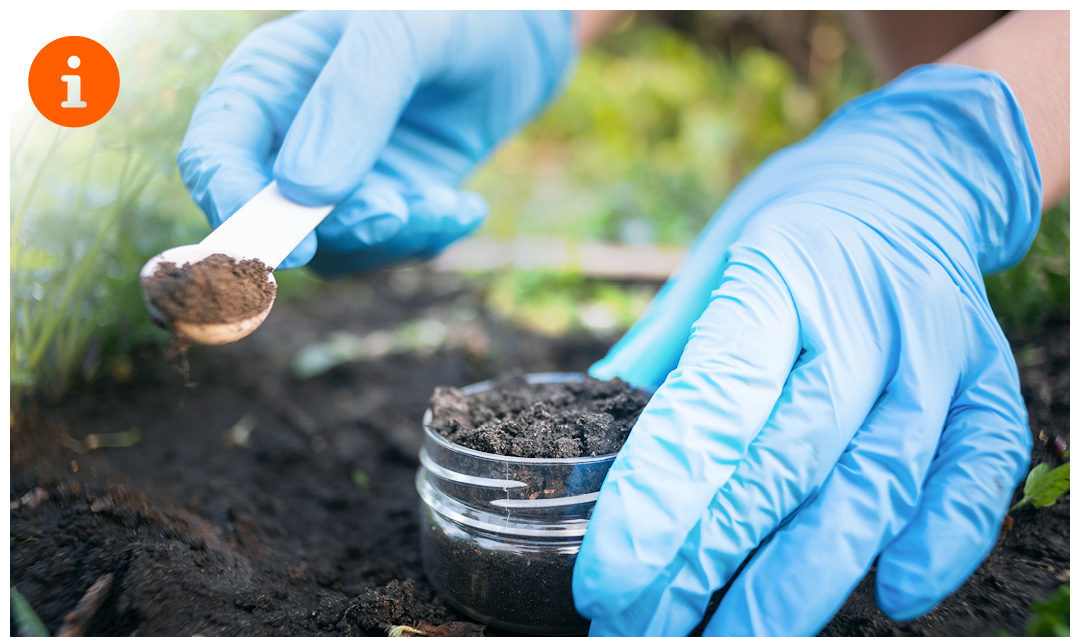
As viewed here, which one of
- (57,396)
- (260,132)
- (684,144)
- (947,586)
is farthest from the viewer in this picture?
(684,144)

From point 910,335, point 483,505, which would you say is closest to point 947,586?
point 910,335

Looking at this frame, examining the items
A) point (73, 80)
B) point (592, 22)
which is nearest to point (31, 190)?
point (73, 80)

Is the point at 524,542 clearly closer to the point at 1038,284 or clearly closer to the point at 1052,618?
the point at 1052,618

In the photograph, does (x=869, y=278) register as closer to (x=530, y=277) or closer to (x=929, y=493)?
(x=929, y=493)

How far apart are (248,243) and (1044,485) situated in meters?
1.59

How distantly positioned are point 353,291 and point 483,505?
7.87 feet

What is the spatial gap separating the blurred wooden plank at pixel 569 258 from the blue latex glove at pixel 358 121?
1219 millimetres

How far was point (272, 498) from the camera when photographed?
176 cm

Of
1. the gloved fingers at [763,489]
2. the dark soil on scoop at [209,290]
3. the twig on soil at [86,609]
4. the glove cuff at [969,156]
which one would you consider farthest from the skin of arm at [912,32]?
the twig on soil at [86,609]

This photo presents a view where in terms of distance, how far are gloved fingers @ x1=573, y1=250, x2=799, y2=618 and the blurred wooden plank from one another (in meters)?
2.01

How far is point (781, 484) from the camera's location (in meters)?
1.16

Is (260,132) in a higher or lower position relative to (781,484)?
higher
